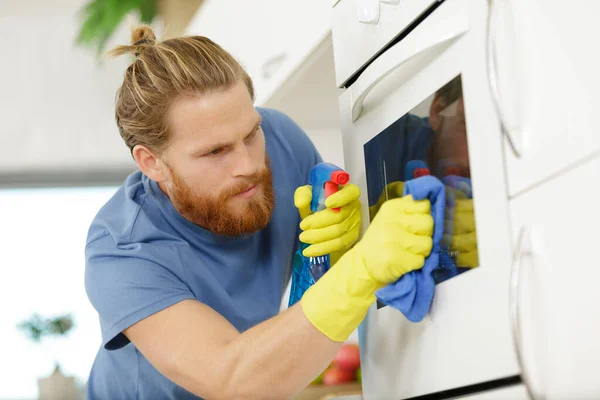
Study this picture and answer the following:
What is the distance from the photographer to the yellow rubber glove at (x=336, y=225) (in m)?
1.10

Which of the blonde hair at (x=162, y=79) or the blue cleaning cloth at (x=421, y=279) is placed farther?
the blonde hair at (x=162, y=79)

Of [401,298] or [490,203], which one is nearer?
[490,203]

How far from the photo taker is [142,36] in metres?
1.44

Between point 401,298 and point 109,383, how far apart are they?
31.5 inches

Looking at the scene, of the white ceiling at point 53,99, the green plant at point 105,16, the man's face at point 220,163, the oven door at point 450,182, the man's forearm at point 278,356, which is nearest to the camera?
→ the oven door at point 450,182

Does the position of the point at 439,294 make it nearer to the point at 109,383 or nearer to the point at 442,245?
the point at 442,245

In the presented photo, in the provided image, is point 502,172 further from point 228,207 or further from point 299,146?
point 299,146

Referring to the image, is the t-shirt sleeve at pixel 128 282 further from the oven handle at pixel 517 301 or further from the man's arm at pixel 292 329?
the oven handle at pixel 517 301

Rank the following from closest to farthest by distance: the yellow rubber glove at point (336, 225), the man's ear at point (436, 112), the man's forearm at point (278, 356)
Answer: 1. the man's ear at point (436, 112)
2. the man's forearm at point (278, 356)
3. the yellow rubber glove at point (336, 225)

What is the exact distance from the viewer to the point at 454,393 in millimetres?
881

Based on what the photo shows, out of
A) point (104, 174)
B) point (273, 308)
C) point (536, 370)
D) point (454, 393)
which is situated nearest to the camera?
point (536, 370)

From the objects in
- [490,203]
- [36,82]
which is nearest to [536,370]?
[490,203]

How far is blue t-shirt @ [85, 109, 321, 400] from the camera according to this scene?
3.91 feet

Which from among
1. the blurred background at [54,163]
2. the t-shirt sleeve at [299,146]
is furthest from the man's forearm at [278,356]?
the blurred background at [54,163]
